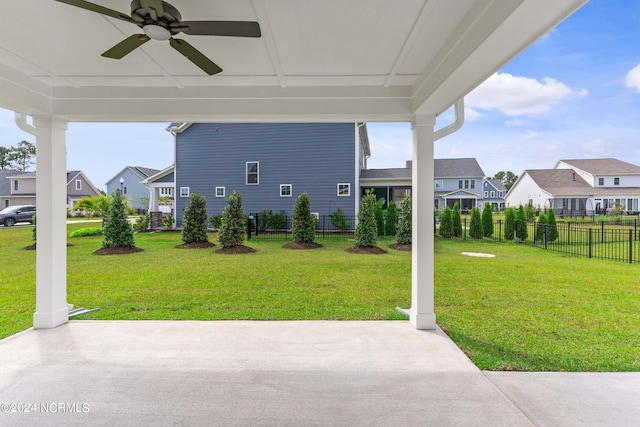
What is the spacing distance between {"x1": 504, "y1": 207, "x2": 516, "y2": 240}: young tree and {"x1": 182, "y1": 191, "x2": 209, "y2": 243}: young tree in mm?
7956

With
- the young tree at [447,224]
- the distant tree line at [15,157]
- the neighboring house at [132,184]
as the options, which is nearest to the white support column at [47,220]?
the distant tree line at [15,157]

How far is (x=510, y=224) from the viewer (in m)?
8.36

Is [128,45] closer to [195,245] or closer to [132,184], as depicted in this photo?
[195,245]

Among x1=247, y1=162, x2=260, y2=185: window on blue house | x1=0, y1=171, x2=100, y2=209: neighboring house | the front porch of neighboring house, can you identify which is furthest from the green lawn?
the front porch of neighboring house

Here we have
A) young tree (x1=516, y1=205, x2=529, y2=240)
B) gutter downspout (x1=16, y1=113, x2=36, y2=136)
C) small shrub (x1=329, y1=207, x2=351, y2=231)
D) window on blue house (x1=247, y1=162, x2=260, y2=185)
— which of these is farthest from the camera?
window on blue house (x1=247, y1=162, x2=260, y2=185)

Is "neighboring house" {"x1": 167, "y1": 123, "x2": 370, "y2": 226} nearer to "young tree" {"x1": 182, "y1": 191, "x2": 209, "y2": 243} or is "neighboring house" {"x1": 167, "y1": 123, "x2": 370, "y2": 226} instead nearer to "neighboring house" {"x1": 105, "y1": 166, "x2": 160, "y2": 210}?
"neighboring house" {"x1": 105, "y1": 166, "x2": 160, "y2": 210}

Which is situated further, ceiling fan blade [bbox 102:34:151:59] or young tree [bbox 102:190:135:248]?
young tree [bbox 102:190:135:248]

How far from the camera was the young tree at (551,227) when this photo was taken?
7.57 meters

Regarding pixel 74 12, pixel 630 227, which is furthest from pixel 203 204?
pixel 630 227

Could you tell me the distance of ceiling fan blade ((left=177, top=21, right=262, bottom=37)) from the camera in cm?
157

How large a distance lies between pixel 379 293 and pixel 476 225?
5532 millimetres

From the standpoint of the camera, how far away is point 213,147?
381 inches

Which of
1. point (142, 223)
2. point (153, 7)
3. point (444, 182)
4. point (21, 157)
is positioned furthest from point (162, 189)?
point (444, 182)

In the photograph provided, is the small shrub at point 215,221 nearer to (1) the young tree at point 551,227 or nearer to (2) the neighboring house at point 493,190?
(1) the young tree at point 551,227
